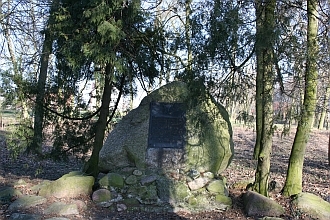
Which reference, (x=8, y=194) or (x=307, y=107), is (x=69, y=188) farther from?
(x=307, y=107)

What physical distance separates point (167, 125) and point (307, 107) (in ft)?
8.10

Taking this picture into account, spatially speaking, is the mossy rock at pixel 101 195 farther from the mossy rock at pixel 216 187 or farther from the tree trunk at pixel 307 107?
the tree trunk at pixel 307 107

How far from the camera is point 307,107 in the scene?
19.7 feet

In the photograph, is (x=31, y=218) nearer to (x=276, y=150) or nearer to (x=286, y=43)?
(x=286, y=43)

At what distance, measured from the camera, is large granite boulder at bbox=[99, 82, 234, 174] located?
246 inches

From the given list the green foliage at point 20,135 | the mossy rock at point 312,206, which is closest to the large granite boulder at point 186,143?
the mossy rock at point 312,206

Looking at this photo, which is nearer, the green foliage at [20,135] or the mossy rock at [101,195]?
the mossy rock at [101,195]

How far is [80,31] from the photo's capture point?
6230mm

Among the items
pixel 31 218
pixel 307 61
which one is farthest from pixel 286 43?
pixel 31 218

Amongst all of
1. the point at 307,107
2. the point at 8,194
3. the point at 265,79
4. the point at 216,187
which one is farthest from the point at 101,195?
the point at 307,107

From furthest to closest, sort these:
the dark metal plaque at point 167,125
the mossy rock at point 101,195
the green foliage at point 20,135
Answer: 1. the green foliage at point 20,135
2. the dark metal plaque at point 167,125
3. the mossy rock at point 101,195

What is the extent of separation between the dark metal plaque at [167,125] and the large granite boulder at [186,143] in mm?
74

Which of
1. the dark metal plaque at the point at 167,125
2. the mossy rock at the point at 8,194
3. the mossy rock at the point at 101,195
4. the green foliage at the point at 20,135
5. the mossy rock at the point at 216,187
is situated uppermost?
the dark metal plaque at the point at 167,125

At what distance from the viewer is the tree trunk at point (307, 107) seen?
18.2 feet
